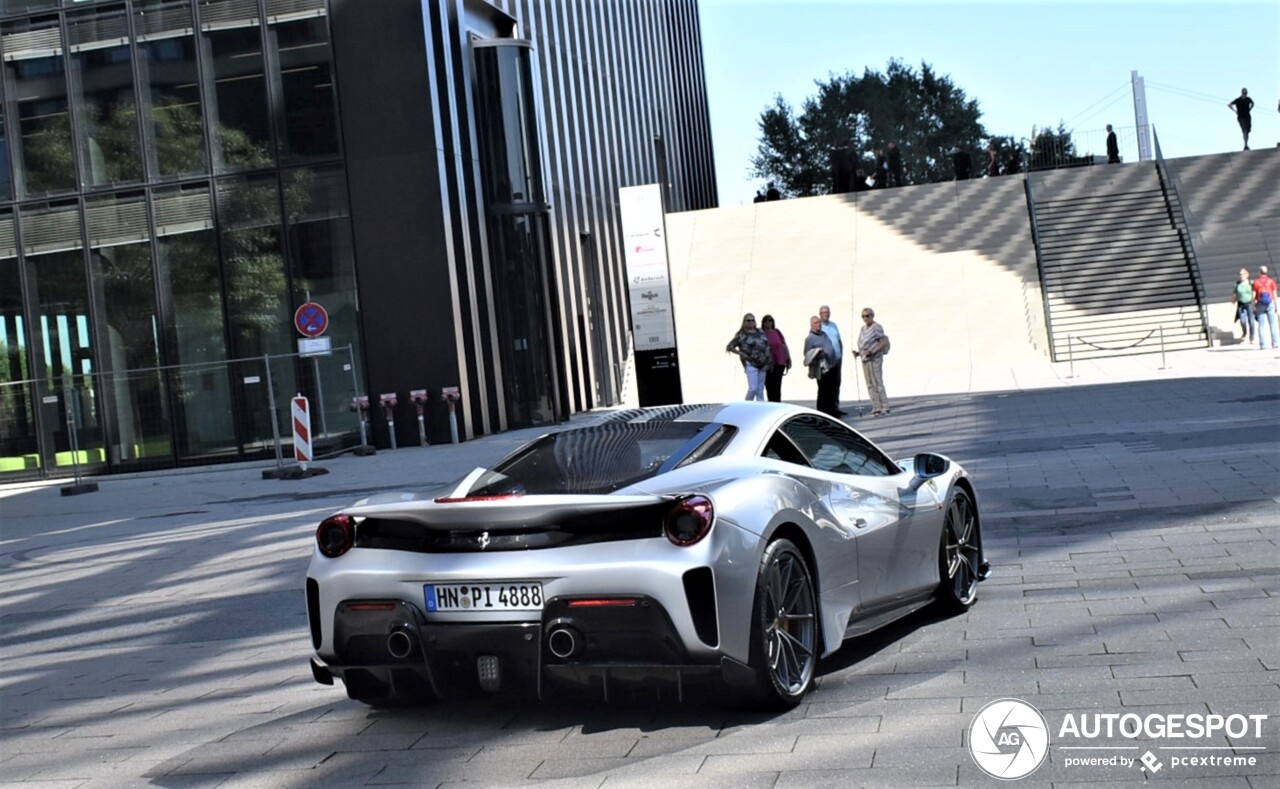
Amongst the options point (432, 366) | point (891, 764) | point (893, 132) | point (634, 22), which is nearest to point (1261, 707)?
point (891, 764)

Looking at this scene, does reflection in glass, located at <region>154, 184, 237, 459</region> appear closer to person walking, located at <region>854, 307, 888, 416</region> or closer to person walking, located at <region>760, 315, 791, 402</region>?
person walking, located at <region>760, 315, 791, 402</region>

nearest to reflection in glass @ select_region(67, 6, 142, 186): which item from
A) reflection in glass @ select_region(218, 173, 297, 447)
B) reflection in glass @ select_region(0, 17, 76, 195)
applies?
reflection in glass @ select_region(0, 17, 76, 195)

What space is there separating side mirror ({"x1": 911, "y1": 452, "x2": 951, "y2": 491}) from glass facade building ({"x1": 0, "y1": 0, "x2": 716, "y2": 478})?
20358 millimetres

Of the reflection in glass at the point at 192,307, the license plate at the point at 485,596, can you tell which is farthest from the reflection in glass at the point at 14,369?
the license plate at the point at 485,596

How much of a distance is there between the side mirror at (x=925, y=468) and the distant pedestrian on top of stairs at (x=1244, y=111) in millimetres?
43419

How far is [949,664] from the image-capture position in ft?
21.7

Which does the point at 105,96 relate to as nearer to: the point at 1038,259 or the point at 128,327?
the point at 128,327

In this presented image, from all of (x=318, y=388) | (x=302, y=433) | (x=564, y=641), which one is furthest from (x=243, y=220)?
(x=564, y=641)

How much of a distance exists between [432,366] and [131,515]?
8.85m

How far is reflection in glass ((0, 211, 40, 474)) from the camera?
93.2 feet

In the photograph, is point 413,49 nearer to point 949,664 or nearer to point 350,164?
point 350,164

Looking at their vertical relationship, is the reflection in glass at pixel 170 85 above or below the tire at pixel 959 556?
above

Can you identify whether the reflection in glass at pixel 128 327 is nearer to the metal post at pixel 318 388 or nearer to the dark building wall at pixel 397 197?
the metal post at pixel 318 388

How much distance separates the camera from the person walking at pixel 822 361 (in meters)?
23.4
